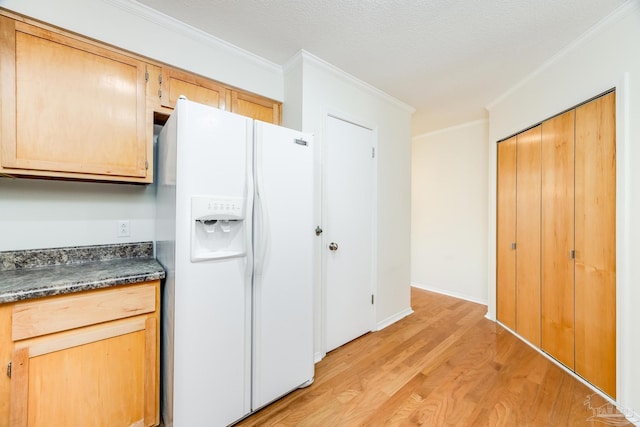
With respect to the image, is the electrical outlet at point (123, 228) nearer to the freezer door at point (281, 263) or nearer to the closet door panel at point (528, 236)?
the freezer door at point (281, 263)

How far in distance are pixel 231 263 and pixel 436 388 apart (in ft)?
5.58

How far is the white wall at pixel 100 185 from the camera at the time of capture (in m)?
1.44

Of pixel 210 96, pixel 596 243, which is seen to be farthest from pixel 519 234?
pixel 210 96

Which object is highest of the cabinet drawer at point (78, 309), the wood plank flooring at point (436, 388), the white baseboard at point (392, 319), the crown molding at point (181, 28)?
the crown molding at point (181, 28)

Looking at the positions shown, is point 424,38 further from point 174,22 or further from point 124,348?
point 124,348

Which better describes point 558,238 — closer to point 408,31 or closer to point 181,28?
point 408,31

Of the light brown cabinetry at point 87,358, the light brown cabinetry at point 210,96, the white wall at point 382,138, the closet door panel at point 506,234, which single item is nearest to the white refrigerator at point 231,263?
the light brown cabinetry at point 87,358

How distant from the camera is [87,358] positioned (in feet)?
3.98

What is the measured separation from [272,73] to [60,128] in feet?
4.98

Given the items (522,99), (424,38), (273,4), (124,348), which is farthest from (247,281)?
(522,99)

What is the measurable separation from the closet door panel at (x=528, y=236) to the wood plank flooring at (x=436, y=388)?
240 millimetres

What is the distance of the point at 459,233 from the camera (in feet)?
12.2

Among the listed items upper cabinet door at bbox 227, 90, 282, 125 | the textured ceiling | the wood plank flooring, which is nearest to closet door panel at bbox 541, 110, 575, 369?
the wood plank flooring

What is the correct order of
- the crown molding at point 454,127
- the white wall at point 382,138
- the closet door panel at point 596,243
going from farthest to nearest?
the crown molding at point 454,127, the white wall at point 382,138, the closet door panel at point 596,243
